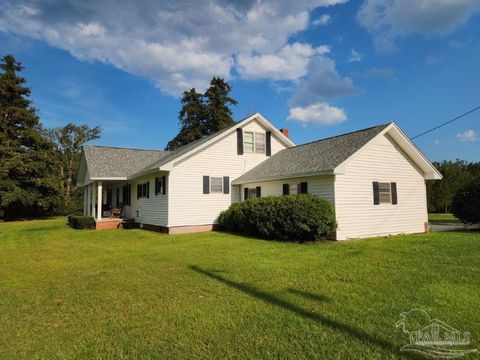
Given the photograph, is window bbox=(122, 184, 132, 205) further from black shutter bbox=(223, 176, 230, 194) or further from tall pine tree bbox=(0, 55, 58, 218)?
tall pine tree bbox=(0, 55, 58, 218)

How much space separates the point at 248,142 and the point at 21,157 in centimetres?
2278

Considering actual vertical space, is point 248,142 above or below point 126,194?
above

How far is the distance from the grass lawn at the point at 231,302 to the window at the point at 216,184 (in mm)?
8229

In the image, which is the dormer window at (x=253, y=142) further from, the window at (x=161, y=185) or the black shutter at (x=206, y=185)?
the window at (x=161, y=185)

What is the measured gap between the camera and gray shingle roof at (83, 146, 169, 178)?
2068 centimetres

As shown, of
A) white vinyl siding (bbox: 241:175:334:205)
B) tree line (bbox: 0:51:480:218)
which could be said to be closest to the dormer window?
white vinyl siding (bbox: 241:175:334:205)

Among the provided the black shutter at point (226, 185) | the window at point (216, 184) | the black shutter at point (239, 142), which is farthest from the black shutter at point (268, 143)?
the window at point (216, 184)

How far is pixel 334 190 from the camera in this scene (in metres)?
12.8

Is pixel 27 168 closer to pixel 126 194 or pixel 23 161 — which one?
pixel 23 161

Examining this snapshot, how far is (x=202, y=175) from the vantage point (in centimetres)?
1753

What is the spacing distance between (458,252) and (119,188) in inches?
862

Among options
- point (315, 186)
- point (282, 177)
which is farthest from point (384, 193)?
point (282, 177)

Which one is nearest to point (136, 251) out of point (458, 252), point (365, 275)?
point (365, 275)

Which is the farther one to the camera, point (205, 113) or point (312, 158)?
point (205, 113)
